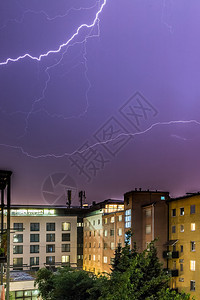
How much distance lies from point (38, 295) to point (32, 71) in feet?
98.3

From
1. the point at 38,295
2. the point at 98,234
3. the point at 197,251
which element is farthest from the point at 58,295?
the point at 98,234

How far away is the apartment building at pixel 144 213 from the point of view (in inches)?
1608

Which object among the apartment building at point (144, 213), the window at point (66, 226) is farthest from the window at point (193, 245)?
the window at point (66, 226)

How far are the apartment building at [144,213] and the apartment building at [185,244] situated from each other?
134 cm

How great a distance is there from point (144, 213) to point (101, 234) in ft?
43.0

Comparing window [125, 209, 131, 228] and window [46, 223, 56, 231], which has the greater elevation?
window [125, 209, 131, 228]

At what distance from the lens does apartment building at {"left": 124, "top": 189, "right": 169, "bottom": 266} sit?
40844mm

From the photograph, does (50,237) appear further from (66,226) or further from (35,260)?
(35,260)

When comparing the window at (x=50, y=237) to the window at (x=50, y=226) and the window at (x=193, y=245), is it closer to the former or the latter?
the window at (x=50, y=226)

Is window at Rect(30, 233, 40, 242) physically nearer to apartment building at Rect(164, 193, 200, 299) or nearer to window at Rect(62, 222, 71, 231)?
window at Rect(62, 222, 71, 231)

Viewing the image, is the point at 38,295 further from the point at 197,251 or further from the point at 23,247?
the point at 23,247

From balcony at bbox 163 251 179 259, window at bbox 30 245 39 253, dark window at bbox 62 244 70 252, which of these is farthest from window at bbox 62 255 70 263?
balcony at bbox 163 251 179 259

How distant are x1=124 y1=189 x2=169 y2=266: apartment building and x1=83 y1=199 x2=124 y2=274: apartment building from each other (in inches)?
175

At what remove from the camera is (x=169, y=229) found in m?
40.1
